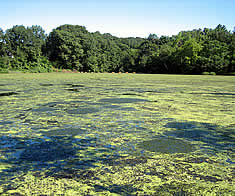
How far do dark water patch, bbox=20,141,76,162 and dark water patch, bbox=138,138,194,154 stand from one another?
1.83 feet

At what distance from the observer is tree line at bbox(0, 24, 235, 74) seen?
27663 millimetres

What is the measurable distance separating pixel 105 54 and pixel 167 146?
1738 inches

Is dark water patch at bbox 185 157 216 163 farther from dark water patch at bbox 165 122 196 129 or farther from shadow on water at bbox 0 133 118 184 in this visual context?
dark water patch at bbox 165 122 196 129

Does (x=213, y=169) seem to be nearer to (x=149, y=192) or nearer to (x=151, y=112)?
(x=149, y=192)

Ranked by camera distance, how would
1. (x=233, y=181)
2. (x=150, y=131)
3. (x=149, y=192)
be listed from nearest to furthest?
(x=149, y=192), (x=233, y=181), (x=150, y=131)

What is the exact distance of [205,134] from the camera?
6.75 ft

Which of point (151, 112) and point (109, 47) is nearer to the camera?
point (151, 112)

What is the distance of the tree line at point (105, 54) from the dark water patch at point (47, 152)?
26.5 meters

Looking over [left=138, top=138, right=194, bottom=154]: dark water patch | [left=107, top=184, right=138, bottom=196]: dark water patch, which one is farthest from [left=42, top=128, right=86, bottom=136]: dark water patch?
[left=107, top=184, right=138, bottom=196]: dark water patch

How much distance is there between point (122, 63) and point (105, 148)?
1639 inches

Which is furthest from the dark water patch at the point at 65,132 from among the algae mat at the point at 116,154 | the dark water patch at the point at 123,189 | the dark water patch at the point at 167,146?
the dark water patch at the point at 123,189

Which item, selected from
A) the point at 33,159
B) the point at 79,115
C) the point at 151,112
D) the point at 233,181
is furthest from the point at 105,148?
the point at 151,112

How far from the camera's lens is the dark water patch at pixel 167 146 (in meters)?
1.64

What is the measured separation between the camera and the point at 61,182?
1153 millimetres
